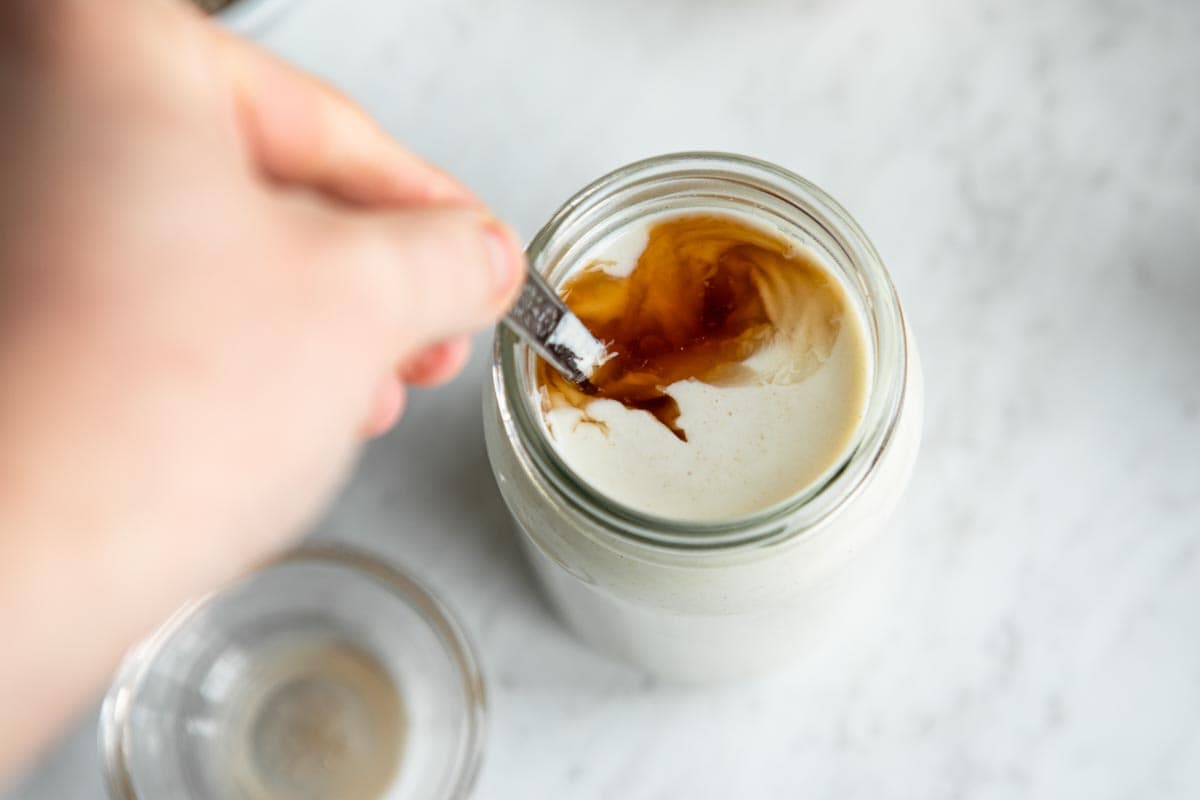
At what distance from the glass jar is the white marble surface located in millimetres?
144

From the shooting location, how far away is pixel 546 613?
2.91 feet

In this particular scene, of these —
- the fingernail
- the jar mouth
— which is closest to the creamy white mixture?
the jar mouth

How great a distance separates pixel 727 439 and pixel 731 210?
14 centimetres

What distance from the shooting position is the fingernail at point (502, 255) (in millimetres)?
492

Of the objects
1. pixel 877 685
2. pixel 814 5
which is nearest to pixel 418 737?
pixel 877 685

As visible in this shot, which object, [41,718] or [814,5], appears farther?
[814,5]

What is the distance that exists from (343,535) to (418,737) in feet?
0.51

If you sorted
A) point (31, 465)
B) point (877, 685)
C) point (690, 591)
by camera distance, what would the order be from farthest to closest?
1. point (877, 685)
2. point (690, 591)
3. point (31, 465)

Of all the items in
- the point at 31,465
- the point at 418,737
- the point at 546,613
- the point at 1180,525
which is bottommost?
the point at 418,737

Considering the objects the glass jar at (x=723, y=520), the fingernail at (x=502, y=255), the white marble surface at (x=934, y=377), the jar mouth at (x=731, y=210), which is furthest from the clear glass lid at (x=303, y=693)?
the fingernail at (x=502, y=255)

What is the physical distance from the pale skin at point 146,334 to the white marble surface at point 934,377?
46cm

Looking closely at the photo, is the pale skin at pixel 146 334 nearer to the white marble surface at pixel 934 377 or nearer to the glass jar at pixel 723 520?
the glass jar at pixel 723 520

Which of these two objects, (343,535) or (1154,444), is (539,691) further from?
(1154,444)

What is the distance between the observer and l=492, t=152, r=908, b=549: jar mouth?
1.96ft
